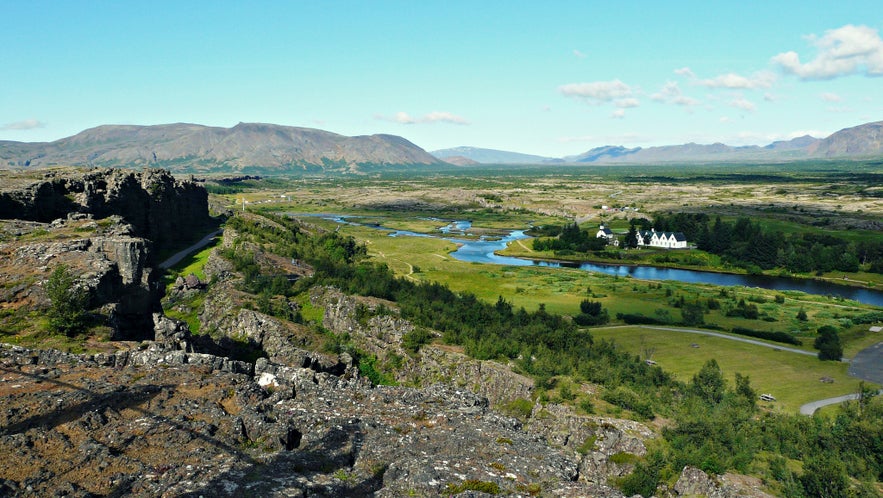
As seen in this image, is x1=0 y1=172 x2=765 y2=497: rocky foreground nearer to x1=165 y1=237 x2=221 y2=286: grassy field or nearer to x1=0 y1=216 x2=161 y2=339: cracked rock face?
x1=0 y1=216 x2=161 y2=339: cracked rock face

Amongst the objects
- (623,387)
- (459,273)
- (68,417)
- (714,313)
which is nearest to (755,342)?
(714,313)

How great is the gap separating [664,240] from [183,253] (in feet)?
454

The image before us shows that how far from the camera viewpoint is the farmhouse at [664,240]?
157250mm

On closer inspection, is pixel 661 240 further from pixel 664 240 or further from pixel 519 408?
pixel 519 408

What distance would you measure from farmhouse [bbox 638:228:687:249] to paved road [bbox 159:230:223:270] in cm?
12473

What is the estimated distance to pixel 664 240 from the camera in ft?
521

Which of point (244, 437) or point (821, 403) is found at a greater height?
point (244, 437)

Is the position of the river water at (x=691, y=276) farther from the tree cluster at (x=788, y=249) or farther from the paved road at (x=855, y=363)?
the paved road at (x=855, y=363)

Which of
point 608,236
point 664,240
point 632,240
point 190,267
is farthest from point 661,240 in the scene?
point 190,267

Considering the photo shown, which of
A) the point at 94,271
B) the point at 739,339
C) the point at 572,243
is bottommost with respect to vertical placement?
the point at 739,339

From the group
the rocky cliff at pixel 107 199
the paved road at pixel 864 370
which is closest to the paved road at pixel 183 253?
the rocky cliff at pixel 107 199

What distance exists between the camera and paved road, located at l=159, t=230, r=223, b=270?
61084 mm

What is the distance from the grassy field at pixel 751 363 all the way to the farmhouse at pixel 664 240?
312 feet

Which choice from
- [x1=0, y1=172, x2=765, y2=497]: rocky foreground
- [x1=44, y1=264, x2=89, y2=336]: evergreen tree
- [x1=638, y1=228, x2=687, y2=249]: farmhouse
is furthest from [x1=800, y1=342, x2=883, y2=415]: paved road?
[x1=638, y1=228, x2=687, y2=249]: farmhouse
